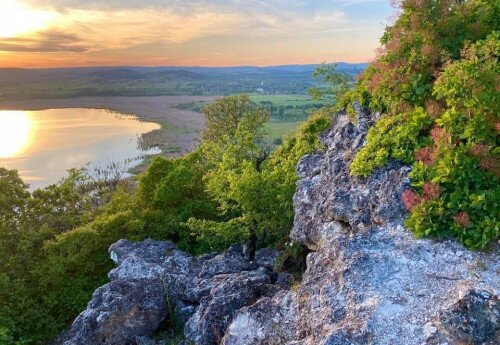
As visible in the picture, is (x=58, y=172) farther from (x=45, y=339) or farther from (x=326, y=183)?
(x=326, y=183)

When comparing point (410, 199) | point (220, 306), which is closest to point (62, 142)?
point (220, 306)

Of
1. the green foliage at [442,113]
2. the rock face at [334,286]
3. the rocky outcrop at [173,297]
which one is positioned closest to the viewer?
the rock face at [334,286]

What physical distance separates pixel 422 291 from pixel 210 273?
8526 mm

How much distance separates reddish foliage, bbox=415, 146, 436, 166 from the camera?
10.7 m

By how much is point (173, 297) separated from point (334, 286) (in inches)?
287

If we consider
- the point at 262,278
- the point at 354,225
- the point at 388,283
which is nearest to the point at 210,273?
the point at 262,278

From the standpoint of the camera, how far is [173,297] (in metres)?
15.2

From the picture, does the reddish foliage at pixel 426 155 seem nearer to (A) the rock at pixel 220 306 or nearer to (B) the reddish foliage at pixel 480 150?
(B) the reddish foliage at pixel 480 150

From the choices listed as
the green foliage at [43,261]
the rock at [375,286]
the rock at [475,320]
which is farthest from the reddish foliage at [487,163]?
the green foliage at [43,261]

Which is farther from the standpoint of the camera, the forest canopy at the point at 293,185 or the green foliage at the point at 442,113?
the forest canopy at the point at 293,185

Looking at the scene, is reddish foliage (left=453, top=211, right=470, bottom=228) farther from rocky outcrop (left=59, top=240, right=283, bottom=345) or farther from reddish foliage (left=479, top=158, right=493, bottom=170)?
rocky outcrop (left=59, top=240, right=283, bottom=345)

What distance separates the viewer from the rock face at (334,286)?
28.0 ft

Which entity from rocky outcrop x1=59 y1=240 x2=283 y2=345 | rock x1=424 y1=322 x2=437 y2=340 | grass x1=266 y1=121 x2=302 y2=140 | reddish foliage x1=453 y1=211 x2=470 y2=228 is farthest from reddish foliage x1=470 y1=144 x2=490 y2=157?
grass x1=266 y1=121 x2=302 y2=140

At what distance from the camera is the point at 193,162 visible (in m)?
28.8
